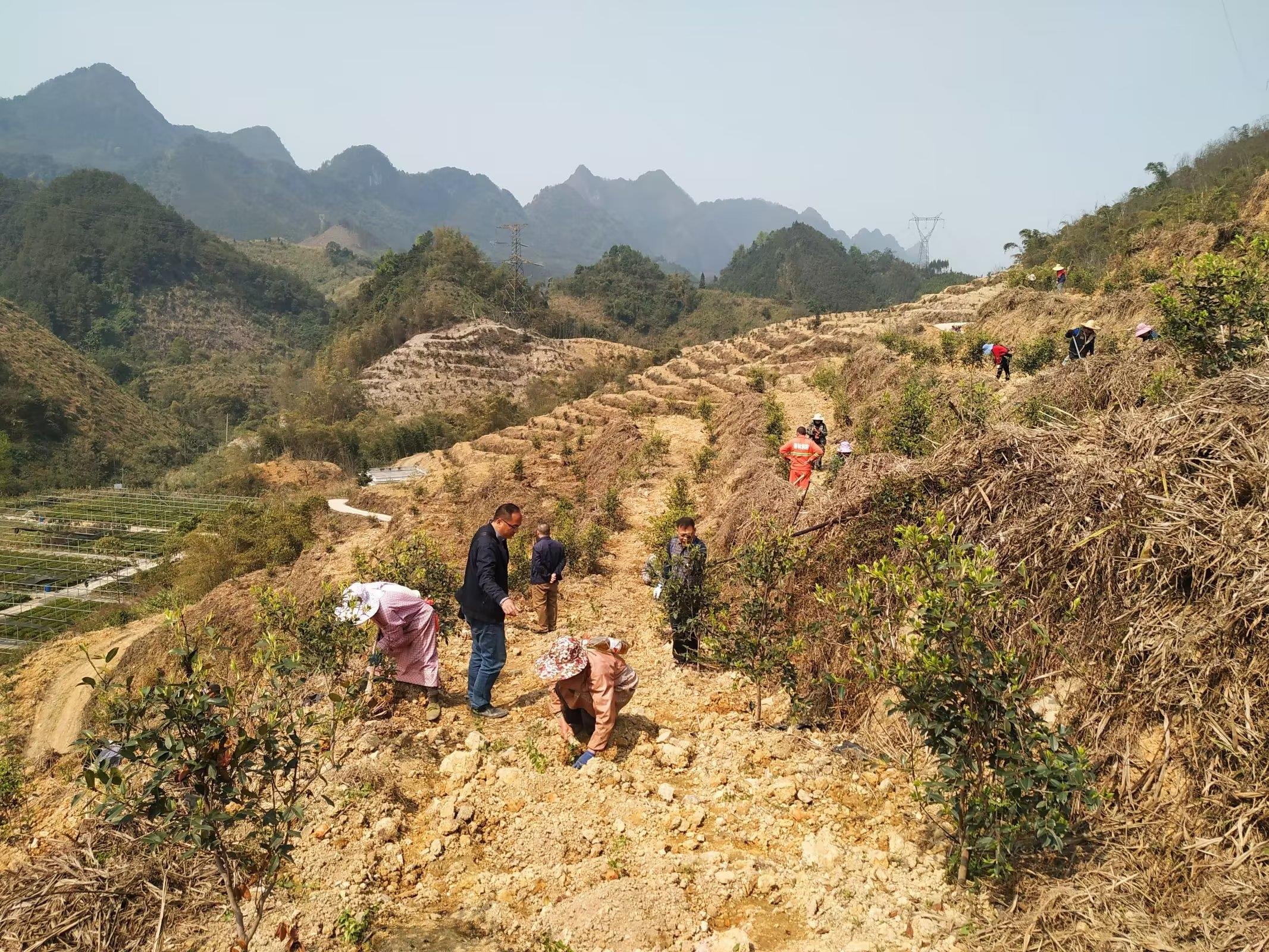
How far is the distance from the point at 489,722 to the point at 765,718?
1981mm

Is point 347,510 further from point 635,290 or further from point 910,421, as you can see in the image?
point 635,290

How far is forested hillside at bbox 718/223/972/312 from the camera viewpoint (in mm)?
82500

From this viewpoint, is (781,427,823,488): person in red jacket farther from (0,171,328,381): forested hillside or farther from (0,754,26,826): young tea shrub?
(0,171,328,381): forested hillside

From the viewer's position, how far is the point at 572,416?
2378cm

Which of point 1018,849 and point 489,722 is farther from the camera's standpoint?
point 489,722

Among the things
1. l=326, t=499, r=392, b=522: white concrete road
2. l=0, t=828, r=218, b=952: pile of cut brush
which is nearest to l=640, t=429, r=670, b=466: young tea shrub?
l=326, t=499, r=392, b=522: white concrete road

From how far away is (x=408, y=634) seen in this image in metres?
4.92

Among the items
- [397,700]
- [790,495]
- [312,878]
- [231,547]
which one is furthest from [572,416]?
[312,878]

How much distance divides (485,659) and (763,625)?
6.50ft

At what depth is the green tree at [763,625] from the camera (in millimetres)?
4559

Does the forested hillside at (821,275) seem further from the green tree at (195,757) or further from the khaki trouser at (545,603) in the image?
the green tree at (195,757)

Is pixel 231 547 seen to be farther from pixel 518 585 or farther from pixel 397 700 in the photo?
pixel 397 700

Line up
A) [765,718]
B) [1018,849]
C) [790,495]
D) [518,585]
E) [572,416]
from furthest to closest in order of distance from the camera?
1. [572,416]
2. [518,585]
3. [790,495]
4. [765,718]
5. [1018,849]

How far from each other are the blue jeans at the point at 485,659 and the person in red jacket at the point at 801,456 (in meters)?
4.40
